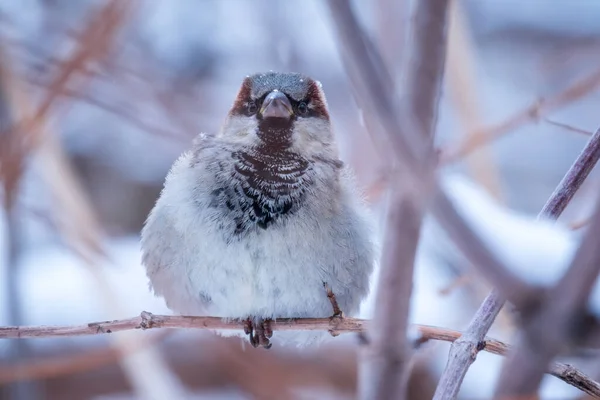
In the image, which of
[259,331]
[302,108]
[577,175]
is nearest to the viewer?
[577,175]

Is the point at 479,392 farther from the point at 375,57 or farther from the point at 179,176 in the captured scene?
the point at 375,57

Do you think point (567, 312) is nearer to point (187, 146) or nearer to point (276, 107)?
point (276, 107)

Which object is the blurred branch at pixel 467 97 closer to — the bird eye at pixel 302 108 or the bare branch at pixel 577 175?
the bird eye at pixel 302 108

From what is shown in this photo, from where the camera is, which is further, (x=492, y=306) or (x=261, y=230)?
(x=261, y=230)

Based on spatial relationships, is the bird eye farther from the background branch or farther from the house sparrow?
the background branch


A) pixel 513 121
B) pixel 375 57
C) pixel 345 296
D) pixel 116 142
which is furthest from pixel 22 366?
pixel 116 142

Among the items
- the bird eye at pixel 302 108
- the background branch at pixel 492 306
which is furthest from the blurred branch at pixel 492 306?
the bird eye at pixel 302 108

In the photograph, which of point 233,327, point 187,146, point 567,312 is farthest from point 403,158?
point 187,146
